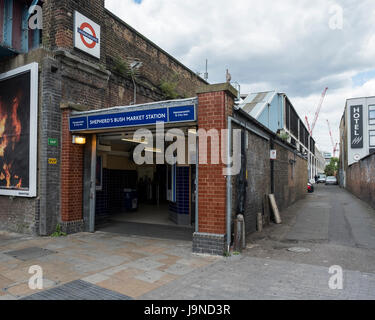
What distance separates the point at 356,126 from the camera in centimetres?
4378

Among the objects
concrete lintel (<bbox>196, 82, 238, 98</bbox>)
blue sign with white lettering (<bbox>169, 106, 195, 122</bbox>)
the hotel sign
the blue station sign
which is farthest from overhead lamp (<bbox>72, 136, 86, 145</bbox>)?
the hotel sign

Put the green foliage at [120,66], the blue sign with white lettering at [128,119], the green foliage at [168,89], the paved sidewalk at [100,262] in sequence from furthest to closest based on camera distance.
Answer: the green foliage at [168,89] < the green foliage at [120,66] < the blue sign with white lettering at [128,119] < the paved sidewalk at [100,262]

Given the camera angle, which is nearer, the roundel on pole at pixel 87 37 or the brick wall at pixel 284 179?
the roundel on pole at pixel 87 37

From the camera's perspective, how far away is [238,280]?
5164mm

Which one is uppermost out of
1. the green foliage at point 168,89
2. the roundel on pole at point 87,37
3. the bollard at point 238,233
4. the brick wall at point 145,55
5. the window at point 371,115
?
the window at point 371,115

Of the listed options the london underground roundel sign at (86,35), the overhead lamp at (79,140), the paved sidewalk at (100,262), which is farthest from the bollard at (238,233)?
the london underground roundel sign at (86,35)

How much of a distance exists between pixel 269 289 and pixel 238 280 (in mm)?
584

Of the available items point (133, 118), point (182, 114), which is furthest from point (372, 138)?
point (133, 118)

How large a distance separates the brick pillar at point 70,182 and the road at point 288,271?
194 inches

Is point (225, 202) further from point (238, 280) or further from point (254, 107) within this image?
point (254, 107)

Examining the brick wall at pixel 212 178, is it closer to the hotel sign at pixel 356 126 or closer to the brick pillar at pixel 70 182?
the brick pillar at pixel 70 182

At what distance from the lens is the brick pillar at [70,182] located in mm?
8938

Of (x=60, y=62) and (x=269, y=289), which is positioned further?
(x=60, y=62)
